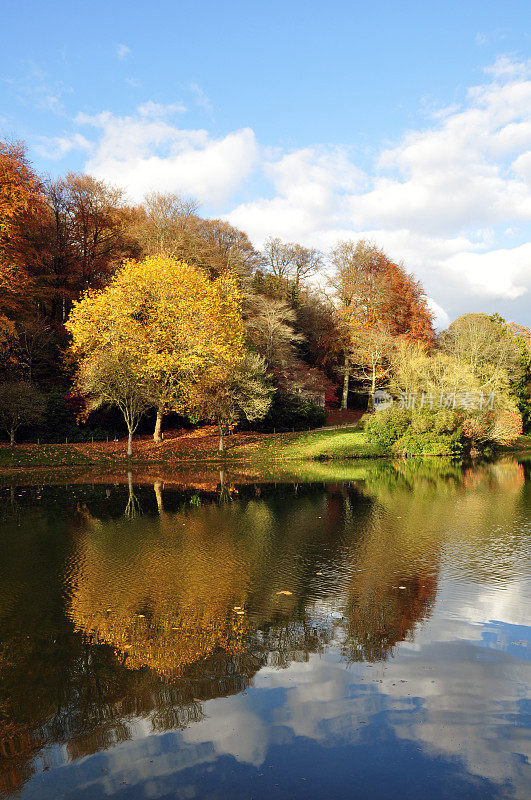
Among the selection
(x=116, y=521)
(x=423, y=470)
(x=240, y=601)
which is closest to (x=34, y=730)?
(x=240, y=601)

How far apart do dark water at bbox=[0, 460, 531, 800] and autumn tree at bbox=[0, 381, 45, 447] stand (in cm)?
1713

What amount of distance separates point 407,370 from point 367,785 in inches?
1240

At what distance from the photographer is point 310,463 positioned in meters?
30.7

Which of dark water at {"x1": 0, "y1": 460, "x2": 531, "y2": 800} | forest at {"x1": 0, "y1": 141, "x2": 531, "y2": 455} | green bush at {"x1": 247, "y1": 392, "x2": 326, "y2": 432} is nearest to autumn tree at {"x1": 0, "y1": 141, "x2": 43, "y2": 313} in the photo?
forest at {"x1": 0, "y1": 141, "x2": 531, "y2": 455}

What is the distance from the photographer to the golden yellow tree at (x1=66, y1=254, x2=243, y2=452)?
2830cm

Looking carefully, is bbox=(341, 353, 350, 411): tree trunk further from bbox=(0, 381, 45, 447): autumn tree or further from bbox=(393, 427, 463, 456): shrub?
bbox=(0, 381, 45, 447): autumn tree

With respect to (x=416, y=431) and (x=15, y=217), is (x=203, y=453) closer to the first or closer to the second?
(x=416, y=431)

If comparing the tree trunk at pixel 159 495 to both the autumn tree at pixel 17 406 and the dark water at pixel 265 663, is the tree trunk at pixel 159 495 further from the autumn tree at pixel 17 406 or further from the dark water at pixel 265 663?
the autumn tree at pixel 17 406

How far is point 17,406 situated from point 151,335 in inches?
317

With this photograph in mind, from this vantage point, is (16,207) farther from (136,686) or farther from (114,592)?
(136,686)

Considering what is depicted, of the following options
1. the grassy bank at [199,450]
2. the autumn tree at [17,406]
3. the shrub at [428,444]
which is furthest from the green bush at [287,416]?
the autumn tree at [17,406]

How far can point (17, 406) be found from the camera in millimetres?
28906

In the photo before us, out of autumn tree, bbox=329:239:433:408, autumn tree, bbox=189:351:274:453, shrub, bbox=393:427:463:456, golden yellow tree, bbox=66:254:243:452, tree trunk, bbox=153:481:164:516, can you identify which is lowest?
tree trunk, bbox=153:481:164:516

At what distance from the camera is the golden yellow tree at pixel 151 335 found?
92.8ft
